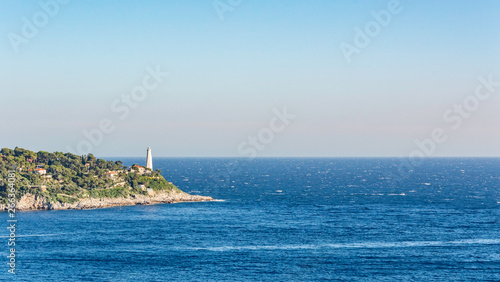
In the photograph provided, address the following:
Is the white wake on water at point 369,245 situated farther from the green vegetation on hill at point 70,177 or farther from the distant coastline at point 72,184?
the green vegetation on hill at point 70,177

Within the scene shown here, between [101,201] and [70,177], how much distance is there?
13.8 meters

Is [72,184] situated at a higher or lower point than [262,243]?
higher

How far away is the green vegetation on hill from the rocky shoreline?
140cm

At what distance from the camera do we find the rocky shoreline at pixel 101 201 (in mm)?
139500

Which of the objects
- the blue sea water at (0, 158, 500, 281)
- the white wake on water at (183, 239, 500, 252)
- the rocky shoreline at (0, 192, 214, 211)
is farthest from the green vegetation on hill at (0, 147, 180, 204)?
the white wake on water at (183, 239, 500, 252)

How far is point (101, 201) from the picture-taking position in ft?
491

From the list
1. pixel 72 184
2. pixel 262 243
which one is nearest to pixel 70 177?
pixel 72 184

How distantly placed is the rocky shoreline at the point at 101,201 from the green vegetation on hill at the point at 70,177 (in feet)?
4.58

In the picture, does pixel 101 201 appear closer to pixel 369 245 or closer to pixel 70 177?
pixel 70 177

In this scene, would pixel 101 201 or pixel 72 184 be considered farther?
pixel 72 184

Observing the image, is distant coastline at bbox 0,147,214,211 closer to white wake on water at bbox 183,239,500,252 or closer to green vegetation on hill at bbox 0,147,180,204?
green vegetation on hill at bbox 0,147,180,204

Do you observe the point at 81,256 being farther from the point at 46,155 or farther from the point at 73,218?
the point at 46,155

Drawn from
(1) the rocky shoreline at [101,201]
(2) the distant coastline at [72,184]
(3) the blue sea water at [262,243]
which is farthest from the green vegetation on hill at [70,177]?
(3) the blue sea water at [262,243]

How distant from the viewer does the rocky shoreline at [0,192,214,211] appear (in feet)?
458
